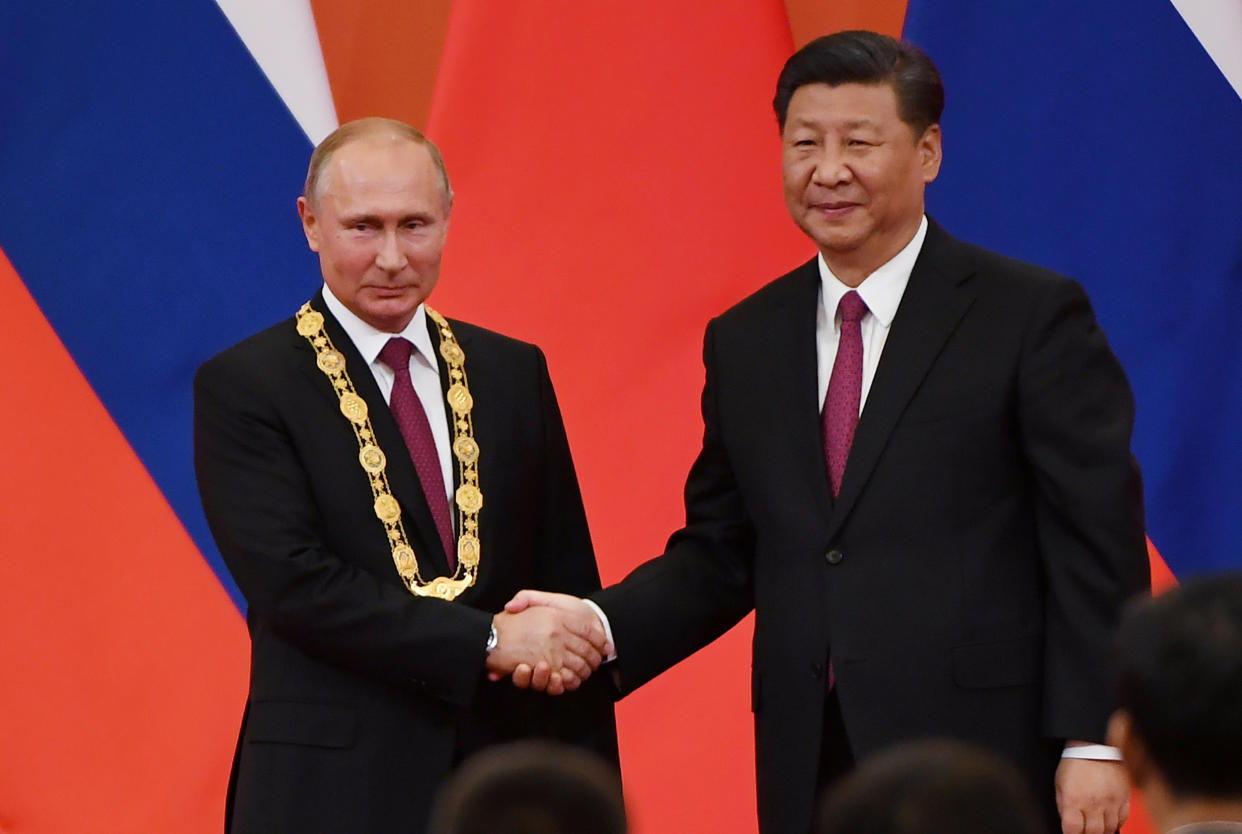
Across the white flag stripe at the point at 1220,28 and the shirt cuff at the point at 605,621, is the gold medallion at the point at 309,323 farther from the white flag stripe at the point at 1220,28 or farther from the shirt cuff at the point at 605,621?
the white flag stripe at the point at 1220,28

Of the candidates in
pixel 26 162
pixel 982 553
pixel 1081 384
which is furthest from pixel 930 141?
pixel 26 162

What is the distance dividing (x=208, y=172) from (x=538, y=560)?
165 centimetres

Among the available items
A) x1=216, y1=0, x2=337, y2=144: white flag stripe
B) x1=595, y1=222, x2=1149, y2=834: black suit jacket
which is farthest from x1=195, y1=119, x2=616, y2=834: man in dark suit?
x1=216, y1=0, x2=337, y2=144: white flag stripe

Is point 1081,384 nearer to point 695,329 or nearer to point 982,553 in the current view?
point 982,553

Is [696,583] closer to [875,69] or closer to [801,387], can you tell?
[801,387]

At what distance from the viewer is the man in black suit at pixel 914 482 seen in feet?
8.61

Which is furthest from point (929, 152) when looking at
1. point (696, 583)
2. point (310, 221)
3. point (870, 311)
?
point (310, 221)

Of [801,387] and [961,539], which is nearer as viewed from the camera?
[961,539]

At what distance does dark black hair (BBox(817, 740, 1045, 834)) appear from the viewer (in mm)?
1132

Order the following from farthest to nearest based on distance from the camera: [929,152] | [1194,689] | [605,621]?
[605,621], [929,152], [1194,689]

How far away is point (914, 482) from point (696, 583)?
20.1 inches

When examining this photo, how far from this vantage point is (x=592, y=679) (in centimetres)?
304

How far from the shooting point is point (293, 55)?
170 inches

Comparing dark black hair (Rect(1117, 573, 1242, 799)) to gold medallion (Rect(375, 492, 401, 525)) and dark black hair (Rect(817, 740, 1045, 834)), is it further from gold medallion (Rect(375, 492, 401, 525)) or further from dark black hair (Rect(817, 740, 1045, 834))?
gold medallion (Rect(375, 492, 401, 525))
